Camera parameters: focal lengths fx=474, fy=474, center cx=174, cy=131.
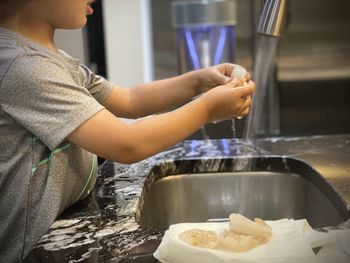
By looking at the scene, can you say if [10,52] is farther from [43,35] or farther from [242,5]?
[242,5]

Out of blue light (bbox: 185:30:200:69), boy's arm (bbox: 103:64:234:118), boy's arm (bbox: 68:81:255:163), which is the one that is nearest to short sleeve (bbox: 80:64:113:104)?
boy's arm (bbox: 103:64:234:118)

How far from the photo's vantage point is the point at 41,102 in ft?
2.03

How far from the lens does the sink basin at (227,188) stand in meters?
0.95

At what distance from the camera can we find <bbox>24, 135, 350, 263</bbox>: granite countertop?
570mm

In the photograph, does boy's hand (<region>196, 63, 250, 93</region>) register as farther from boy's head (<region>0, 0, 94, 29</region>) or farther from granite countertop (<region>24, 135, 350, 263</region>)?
boy's head (<region>0, 0, 94, 29</region>)

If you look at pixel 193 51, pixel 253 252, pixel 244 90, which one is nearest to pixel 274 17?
pixel 244 90

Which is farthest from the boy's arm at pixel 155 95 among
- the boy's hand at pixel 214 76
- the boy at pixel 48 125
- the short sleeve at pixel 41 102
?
the short sleeve at pixel 41 102

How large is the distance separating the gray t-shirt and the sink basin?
11.5 inches

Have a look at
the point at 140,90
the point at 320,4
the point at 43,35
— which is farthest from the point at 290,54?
the point at 43,35

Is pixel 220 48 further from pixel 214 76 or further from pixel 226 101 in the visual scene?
pixel 226 101

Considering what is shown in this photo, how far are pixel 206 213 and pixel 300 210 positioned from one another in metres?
0.19

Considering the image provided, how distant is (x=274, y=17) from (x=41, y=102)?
1.14 feet

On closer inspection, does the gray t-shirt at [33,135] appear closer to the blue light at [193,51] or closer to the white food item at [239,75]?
the white food item at [239,75]

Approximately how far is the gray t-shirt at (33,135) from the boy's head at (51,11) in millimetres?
38
